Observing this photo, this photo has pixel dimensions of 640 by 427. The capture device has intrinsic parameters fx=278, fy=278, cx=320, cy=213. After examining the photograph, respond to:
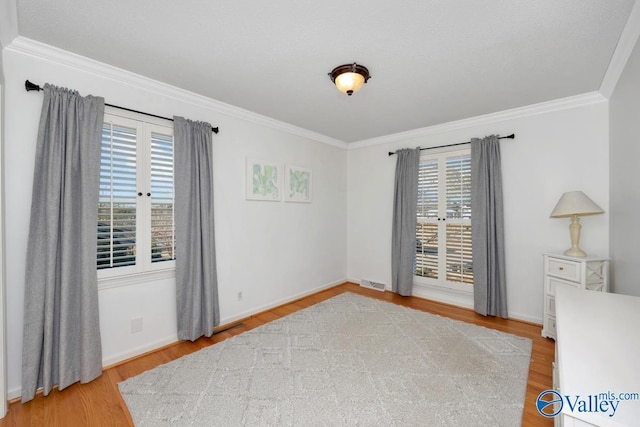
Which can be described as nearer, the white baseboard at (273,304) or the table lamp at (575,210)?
the table lamp at (575,210)

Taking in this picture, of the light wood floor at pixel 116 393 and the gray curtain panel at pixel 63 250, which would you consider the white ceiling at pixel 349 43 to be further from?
the light wood floor at pixel 116 393

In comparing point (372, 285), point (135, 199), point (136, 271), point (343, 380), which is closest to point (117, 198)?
point (135, 199)

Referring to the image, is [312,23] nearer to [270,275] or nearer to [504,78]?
[504,78]

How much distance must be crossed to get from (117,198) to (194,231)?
688mm

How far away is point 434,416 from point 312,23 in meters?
2.61

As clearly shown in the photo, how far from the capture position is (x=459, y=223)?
3.70 m

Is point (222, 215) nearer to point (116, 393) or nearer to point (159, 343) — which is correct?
point (159, 343)

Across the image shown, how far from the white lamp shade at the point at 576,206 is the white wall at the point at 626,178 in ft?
0.52

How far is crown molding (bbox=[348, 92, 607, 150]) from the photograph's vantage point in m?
2.88

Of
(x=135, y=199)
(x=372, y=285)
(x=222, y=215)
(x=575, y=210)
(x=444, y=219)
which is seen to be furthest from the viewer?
(x=372, y=285)

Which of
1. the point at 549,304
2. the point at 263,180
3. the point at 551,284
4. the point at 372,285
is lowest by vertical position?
the point at 372,285

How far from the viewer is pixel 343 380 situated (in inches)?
83.4

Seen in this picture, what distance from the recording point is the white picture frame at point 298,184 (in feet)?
12.7

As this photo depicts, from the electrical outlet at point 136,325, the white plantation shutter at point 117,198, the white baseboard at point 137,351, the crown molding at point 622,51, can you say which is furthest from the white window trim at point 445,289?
the white plantation shutter at point 117,198
